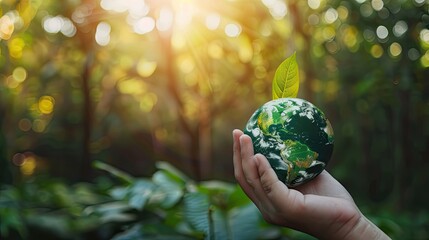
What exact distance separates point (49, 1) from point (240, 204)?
4.24 meters

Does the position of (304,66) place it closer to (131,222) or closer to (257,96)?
(257,96)

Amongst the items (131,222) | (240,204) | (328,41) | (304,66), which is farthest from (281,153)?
(328,41)

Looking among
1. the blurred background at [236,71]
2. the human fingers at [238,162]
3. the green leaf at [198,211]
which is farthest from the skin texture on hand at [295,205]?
the blurred background at [236,71]

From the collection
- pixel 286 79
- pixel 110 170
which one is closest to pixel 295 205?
pixel 286 79

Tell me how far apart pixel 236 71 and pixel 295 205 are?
18.2ft

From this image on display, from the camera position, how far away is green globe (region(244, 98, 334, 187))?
1.45 metres

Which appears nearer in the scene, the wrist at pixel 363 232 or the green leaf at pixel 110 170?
the wrist at pixel 363 232

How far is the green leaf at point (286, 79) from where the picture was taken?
149cm

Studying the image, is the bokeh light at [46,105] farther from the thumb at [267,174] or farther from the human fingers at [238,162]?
the thumb at [267,174]

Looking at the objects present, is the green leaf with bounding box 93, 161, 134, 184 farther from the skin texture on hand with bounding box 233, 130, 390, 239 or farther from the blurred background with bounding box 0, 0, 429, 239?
the blurred background with bounding box 0, 0, 429, 239

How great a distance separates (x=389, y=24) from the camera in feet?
12.6

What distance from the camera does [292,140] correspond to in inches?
57.4

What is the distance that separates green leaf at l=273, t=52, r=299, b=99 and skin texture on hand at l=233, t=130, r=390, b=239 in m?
0.21

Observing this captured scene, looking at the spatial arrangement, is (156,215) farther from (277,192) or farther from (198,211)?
(277,192)
